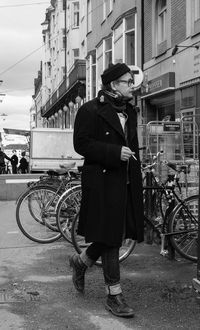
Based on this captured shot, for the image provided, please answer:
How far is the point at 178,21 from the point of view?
14.1 meters

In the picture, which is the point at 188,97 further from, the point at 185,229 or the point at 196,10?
the point at 185,229

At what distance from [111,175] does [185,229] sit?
1.95 metres

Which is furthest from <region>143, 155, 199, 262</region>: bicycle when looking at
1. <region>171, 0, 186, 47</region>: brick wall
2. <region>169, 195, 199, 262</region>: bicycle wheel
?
<region>171, 0, 186, 47</region>: brick wall

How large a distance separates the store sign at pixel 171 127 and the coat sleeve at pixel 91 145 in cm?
352

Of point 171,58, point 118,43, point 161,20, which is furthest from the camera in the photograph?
point 118,43

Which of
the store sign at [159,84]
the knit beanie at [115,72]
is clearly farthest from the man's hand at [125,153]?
the store sign at [159,84]

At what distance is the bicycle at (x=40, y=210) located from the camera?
7.27 meters

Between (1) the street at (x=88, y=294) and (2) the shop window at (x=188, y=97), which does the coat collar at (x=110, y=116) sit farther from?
(2) the shop window at (x=188, y=97)

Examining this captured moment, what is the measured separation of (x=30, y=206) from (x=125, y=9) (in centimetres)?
1304

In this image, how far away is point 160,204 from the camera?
623 cm

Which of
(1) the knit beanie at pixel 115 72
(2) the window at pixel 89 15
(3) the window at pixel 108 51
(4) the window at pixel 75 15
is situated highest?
(4) the window at pixel 75 15

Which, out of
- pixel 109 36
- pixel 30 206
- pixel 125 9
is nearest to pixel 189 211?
pixel 30 206

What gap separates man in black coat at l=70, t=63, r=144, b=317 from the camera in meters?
4.22

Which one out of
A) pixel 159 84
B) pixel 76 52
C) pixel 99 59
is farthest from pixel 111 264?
pixel 76 52
